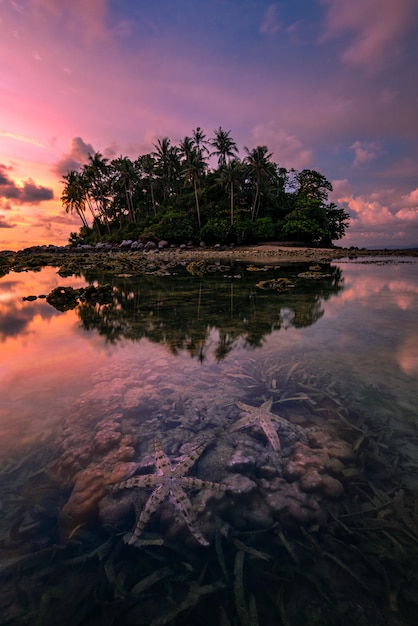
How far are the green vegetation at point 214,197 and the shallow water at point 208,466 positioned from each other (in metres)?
49.3

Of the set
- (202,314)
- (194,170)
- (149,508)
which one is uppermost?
(194,170)

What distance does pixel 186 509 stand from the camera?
8.31 feet

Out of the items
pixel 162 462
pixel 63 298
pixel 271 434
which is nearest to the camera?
pixel 162 462

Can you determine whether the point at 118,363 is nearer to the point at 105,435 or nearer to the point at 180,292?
the point at 105,435

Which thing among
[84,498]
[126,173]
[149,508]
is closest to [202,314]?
[84,498]

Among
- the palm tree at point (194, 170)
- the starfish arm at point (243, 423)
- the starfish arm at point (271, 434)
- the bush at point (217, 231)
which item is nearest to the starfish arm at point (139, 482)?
the starfish arm at point (243, 423)

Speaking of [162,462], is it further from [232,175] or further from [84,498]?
[232,175]

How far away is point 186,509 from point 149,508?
1.07ft

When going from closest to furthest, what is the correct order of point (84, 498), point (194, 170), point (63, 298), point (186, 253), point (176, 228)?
point (84, 498), point (63, 298), point (186, 253), point (194, 170), point (176, 228)

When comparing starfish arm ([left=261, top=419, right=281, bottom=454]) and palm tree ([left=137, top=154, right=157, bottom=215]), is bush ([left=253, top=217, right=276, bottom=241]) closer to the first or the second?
palm tree ([left=137, top=154, right=157, bottom=215])

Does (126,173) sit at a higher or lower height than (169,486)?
higher

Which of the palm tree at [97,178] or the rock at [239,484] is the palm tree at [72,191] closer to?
the palm tree at [97,178]

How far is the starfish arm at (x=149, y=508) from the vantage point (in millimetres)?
2371

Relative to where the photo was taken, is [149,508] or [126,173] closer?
[149,508]
